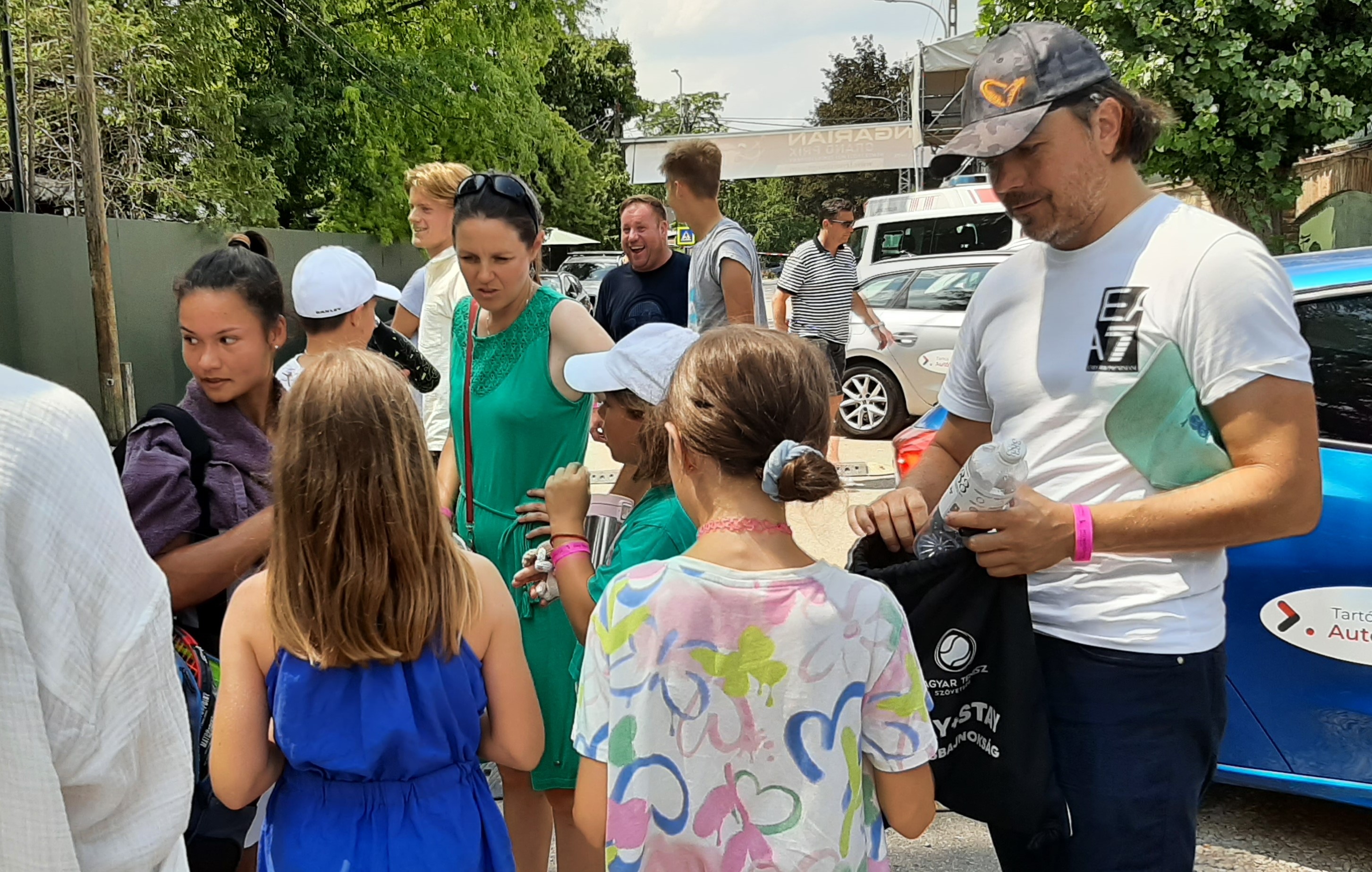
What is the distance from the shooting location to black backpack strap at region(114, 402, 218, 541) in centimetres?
233

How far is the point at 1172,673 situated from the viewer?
1903mm

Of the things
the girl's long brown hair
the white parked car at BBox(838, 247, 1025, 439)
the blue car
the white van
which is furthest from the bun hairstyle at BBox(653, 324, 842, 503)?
the white van

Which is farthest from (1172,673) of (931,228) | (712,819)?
(931,228)

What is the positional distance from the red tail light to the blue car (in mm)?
195

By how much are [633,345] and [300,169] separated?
15.8 meters

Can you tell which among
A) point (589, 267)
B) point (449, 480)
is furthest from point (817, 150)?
point (449, 480)

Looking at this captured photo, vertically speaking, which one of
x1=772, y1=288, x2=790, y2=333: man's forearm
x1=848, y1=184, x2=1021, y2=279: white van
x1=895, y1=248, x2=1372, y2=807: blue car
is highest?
x1=848, y1=184, x2=1021, y2=279: white van

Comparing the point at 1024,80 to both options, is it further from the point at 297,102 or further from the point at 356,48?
the point at 356,48

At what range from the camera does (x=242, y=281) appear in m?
2.65

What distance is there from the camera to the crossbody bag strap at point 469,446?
9.90 feet

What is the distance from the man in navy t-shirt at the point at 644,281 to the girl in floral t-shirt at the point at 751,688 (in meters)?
3.90

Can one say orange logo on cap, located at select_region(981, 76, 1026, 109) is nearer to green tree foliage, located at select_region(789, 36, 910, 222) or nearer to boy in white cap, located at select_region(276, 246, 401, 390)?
boy in white cap, located at select_region(276, 246, 401, 390)

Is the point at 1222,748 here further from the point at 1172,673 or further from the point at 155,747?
the point at 155,747

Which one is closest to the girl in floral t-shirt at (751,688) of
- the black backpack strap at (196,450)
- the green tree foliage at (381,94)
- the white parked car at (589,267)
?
the black backpack strap at (196,450)
